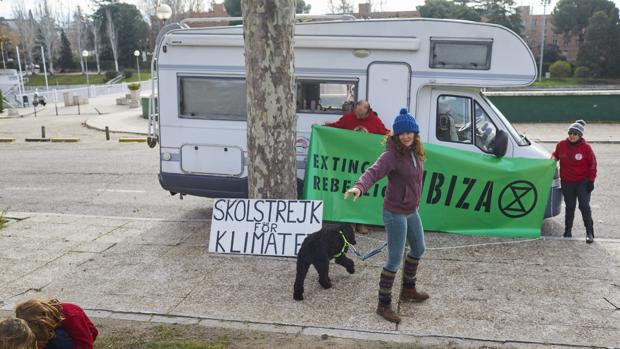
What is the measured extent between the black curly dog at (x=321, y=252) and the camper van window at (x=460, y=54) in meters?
3.22

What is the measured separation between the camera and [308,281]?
6.29 metres

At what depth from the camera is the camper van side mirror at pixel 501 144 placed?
7570 mm

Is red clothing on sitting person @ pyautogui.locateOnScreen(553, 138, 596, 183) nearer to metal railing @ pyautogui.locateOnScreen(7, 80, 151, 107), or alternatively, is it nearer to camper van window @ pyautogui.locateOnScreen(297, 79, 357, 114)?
camper van window @ pyautogui.locateOnScreen(297, 79, 357, 114)

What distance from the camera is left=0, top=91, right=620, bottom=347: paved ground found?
521 centimetres

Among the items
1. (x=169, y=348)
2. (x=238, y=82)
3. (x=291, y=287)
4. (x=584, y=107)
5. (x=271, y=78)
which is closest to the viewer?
(x=169, y=348)

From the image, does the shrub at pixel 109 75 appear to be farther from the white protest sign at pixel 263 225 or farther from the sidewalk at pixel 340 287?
the white protest sign at pixel 263 225

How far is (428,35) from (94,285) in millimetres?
5503

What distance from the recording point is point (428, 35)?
312 inches

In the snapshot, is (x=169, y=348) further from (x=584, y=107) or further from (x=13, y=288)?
(x=584, y=107)

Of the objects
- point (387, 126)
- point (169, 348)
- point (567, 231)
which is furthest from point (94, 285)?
point (567, 231)

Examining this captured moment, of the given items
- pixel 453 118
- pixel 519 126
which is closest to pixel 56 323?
pixel 453 118

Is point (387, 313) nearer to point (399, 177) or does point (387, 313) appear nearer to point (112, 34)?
point (399, 177)

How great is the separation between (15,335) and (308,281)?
3502 mm

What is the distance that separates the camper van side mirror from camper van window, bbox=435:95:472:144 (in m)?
0.55
